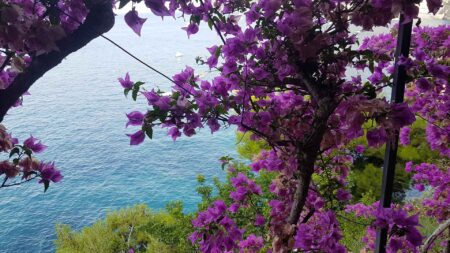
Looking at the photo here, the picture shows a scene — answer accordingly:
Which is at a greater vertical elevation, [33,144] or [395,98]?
[395,98]

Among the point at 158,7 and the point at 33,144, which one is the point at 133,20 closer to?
the point at 158,7

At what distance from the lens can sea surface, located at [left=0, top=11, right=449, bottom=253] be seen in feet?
34.8

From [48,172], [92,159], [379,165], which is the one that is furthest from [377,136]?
[92,159]

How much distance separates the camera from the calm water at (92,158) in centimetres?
1062

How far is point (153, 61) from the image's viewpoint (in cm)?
2002

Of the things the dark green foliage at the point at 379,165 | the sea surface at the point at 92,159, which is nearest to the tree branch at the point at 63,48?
the dark green foliage at the point at 379,165

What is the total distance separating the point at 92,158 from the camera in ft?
43.6

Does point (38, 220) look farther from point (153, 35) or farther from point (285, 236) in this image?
point (153, 35)

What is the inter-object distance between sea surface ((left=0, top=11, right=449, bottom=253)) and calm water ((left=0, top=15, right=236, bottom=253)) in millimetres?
25

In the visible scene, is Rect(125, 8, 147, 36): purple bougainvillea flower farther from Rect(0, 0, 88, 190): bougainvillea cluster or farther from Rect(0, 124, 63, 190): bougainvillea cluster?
Rect(0, 124, 63, 190): bougainvillea cluster

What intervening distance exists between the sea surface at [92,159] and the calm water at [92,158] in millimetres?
25

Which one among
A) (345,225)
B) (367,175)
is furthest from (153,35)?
(345,225)

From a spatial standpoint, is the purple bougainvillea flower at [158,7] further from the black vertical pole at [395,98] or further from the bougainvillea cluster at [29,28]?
the black vertical pole at [395,98]

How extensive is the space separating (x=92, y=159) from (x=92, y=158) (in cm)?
7
